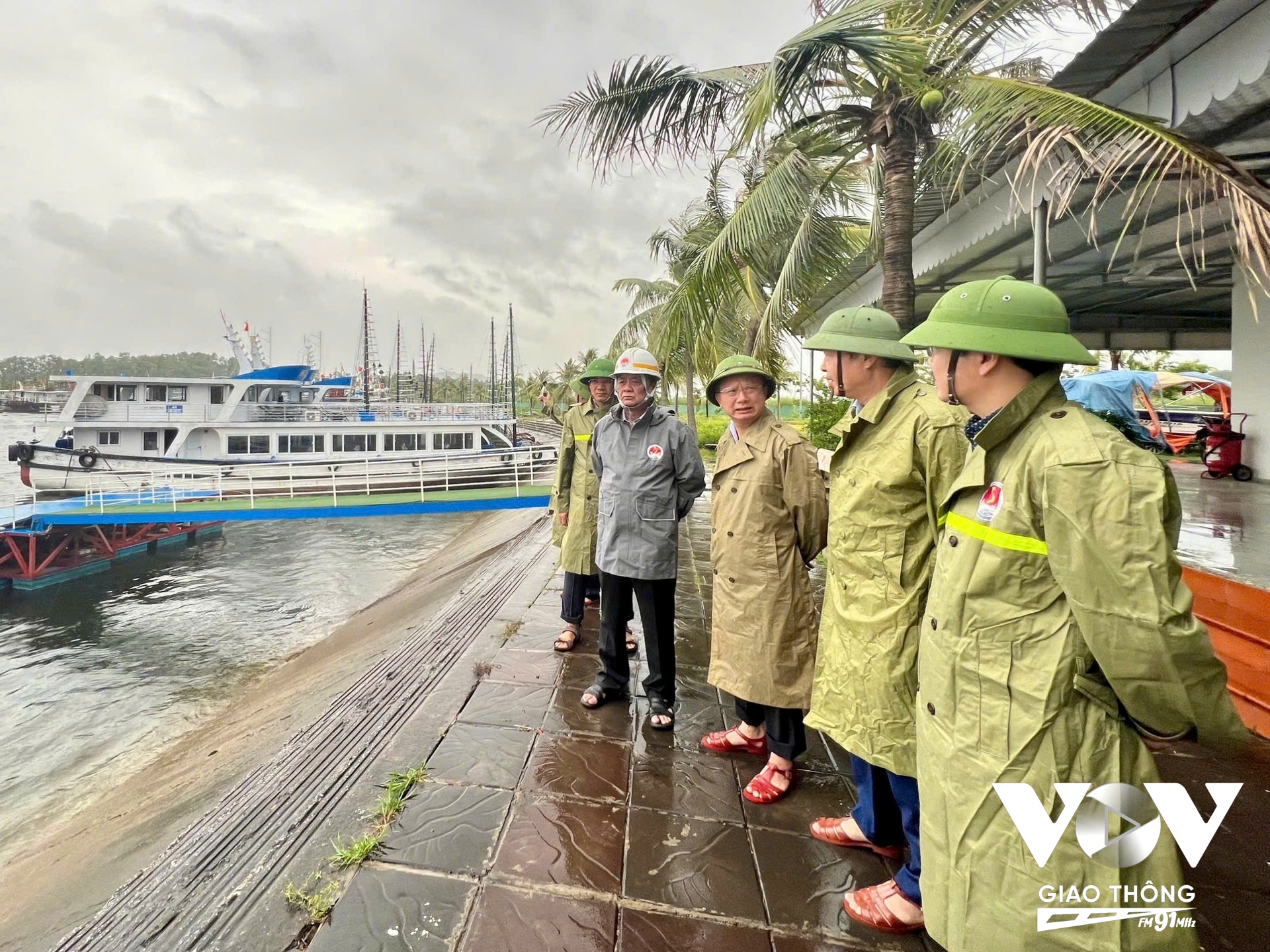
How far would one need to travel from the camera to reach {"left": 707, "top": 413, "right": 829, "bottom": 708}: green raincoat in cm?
224

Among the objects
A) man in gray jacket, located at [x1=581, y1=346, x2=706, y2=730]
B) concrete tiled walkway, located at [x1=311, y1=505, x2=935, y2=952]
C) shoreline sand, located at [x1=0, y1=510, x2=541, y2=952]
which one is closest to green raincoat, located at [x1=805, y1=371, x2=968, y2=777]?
concrete tiled walkway, located at [x1=311, y1=505, x2=935, y2=952]

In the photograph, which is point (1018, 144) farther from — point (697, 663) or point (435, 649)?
point (435, 649)

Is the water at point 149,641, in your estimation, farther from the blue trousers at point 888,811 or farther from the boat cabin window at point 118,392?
the blue trousers at point 888,811

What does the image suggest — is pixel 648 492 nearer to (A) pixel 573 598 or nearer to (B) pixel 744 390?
(B) pixel 744 390

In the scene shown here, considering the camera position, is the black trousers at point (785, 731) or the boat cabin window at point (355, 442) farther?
the boat cabin window at point (355, 442)

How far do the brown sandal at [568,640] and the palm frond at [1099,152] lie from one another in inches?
A: 135

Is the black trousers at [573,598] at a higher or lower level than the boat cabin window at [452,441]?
lower

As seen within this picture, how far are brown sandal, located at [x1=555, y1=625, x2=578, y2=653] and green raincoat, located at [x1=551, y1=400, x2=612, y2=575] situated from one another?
1.28 ft

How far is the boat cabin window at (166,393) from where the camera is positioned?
16766mm

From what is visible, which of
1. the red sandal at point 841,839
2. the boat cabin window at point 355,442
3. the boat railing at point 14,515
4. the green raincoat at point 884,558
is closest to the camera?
the green raincoat at point 884,558

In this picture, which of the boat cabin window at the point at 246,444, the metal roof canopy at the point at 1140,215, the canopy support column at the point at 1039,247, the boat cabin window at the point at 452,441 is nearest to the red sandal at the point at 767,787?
the metal roof canopy at the point at 1140,215

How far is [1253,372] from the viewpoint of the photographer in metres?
5.77

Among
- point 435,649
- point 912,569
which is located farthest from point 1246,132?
point 435,649

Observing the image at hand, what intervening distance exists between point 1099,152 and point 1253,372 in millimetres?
4929
